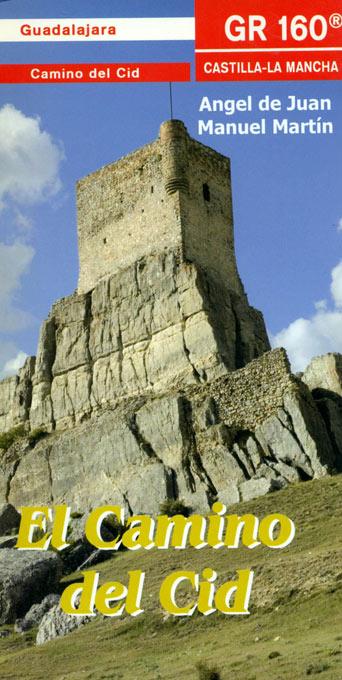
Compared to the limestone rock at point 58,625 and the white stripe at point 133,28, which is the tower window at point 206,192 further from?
the white stripe at point 133,28

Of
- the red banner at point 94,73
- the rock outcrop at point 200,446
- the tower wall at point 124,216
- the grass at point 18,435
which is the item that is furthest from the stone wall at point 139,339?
the red banner at point 94,73

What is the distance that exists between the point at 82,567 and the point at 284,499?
714 centimetres

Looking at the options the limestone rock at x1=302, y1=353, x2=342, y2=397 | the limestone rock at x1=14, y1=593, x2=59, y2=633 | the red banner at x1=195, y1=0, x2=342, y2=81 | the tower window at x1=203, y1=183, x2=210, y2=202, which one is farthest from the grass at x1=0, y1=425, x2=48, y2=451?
the red banner at x1=195, y1=0, x2=342, y2=81

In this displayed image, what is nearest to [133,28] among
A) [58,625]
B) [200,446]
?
[58,625]

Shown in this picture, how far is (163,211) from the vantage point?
4966cm

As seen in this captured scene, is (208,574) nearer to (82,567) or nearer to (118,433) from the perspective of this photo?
(82,567)

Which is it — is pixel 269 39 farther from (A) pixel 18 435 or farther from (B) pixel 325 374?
(A) pixel 18 435

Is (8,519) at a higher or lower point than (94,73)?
lower

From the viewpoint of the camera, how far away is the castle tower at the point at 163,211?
49188 mm

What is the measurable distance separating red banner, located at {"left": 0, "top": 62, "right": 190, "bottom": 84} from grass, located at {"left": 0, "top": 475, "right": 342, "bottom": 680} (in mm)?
12552

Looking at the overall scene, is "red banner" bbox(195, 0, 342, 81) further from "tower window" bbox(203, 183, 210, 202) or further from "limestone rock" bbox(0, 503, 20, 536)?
"tower window" bbox(203, 183, 210, 202)

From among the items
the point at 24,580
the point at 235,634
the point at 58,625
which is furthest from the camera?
the point at 24,580

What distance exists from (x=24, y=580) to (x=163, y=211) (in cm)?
2166

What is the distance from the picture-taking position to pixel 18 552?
117ft
